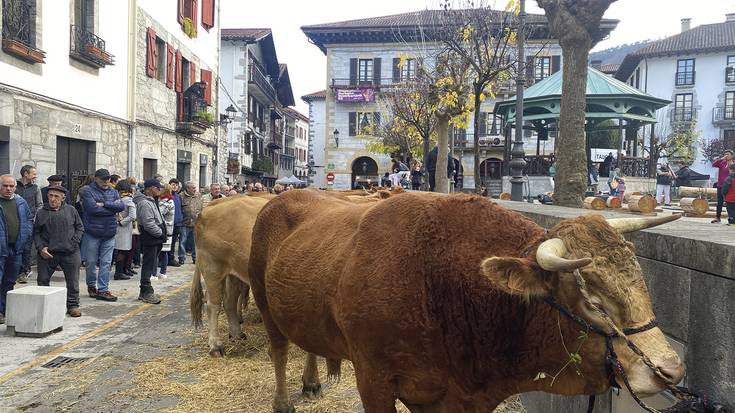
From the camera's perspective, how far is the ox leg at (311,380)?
189 inches

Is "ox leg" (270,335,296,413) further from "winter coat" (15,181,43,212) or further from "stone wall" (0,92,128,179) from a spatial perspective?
"stone wall" (0,92,128,179)

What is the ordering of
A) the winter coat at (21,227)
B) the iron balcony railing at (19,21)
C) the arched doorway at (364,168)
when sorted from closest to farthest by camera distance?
1. the winter coat at (21,227)
2. the iron balcony railing at (19,21)
3. the arched doorway at (364,168)

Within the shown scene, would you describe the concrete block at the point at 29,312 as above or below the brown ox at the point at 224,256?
below

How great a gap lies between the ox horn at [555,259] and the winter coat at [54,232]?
7.19 m

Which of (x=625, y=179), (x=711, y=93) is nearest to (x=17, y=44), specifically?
(x=625, y=179)

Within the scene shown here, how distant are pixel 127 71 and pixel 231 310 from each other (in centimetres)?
1235

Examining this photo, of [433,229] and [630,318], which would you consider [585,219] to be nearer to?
[630,318]

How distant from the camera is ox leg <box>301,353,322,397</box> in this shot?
4.79 metres

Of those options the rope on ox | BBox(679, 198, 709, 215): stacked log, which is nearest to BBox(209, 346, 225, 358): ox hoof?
the rope on ox

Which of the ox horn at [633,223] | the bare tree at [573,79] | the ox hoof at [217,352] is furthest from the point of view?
the bare tree at [573,79]

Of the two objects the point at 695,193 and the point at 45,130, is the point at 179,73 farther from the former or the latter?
the point at 695,193

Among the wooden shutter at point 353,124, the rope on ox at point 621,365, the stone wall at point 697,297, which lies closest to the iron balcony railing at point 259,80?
the wooden shutter at point 353,124

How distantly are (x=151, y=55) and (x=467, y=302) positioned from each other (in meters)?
17.5

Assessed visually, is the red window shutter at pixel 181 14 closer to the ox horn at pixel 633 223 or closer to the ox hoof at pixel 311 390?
the ox hoof at pixel 311 390
